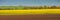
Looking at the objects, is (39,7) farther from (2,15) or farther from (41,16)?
(2,15)

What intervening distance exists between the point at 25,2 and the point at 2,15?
149 millimetres

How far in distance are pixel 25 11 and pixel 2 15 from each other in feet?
0.43

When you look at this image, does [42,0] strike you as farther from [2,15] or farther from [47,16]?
[2,15]

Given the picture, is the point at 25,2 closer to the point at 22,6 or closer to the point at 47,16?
the point at 22,6

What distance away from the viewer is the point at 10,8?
0.74m

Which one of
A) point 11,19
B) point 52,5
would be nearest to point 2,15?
point 11,19

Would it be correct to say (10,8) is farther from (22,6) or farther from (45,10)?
(45,10)

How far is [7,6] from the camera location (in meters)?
0.74

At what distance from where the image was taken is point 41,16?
74 centimetres

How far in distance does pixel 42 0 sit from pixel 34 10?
75 mm

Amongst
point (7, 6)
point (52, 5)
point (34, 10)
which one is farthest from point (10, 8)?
point (52, 5)

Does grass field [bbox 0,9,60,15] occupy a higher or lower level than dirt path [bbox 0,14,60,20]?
higher

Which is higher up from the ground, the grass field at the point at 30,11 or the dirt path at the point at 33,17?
the grass field at the point at 30,11

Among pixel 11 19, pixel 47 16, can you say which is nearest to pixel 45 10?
pixel 47 16
